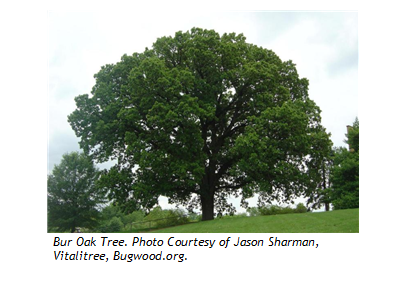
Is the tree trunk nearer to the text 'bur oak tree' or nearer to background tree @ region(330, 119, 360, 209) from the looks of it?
the text 'bur oak tree'

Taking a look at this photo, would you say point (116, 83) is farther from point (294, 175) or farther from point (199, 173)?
point (294, 175)

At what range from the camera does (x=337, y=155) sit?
81.6 ft

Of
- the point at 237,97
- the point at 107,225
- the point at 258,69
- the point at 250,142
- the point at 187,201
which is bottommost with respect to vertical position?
the point at 107,225

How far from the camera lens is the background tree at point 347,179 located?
22.8 meters

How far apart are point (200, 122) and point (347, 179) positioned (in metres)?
11.8

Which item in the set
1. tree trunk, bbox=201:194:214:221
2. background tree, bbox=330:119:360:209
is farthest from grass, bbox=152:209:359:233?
tree trunk, bbox=201:194:214:221

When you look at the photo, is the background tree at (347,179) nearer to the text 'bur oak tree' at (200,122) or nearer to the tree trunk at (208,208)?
the text 'bur oak tree' at (200,122)

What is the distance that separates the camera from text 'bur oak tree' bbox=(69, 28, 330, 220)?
2172 centimetres

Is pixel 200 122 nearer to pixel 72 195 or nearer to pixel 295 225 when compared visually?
pixel 295 225

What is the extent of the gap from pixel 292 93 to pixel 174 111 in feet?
37.0

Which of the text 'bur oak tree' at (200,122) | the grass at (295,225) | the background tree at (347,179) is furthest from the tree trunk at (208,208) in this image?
the background tree at (347,179)

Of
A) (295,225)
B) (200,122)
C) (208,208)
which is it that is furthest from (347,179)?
(200,122)

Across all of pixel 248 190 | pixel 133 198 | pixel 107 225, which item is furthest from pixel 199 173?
pixel 107 225

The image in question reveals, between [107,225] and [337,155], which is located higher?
[337,155]
